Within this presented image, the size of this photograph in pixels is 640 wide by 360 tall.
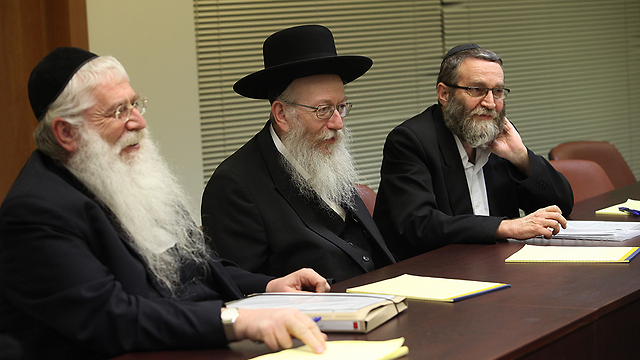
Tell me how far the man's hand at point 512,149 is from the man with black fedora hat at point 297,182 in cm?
77

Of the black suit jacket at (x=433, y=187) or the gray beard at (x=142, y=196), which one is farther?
the black suit jacket at (x=433, y=187)

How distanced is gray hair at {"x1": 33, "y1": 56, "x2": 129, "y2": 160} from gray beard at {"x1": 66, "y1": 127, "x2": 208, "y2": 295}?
0.15 ft

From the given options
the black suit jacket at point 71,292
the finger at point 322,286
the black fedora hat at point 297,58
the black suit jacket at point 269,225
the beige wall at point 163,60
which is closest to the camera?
the black suit jacket at point 71,292

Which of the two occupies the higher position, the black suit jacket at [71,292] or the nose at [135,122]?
the nose at [135,122]

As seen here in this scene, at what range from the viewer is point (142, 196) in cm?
191

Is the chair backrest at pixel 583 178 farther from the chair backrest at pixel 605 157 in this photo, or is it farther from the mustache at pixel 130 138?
the mustache at pixel 130 138

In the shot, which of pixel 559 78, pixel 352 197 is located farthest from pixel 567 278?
pixel 559 78

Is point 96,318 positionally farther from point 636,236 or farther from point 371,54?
point 371,54

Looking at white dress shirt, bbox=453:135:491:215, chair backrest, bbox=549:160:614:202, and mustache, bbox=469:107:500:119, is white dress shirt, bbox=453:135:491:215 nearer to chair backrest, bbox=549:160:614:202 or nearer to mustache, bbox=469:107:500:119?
mustache, bbox=469:107:500:119

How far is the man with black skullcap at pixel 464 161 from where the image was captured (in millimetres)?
3152

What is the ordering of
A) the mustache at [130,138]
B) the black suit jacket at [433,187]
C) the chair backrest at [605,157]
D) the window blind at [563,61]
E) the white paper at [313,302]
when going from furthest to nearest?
the window blind at [563,61] → the chair backrest at [605,157] → the black suit jacket at [433,187] → the mustache at [130,138] → the white paper at [313,302]

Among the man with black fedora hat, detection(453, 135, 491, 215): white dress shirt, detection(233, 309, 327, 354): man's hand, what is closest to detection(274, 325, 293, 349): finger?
detection(233, 309, 327, 354): man's hand

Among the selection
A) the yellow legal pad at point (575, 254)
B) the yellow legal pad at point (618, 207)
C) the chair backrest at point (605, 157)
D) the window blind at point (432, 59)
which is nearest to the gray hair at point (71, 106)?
the yellow legal pad at point (575, 254)

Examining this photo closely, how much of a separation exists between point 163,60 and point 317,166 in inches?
70.5
